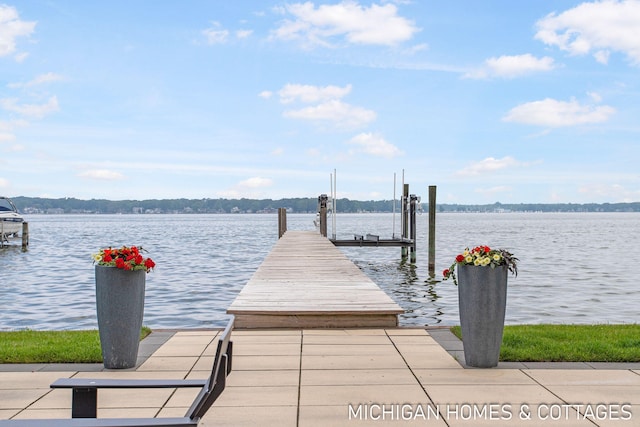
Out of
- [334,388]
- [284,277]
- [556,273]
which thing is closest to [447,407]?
[334,388]

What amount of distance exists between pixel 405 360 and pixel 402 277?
58.1 feet

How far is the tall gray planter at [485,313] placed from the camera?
6.11 metres

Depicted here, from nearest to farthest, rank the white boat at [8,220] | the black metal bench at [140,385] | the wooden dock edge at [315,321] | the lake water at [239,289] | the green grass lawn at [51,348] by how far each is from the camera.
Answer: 1. the black metal bench at [140,385]
2. the green grass lawn at [51,348]
3. the wooden dock edge at [315,321]
4. the lake water at [239,289]
5. the white boat at [8,220]

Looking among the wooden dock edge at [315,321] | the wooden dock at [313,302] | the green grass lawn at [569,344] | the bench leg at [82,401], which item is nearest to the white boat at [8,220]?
the wooden dock at [313,302]

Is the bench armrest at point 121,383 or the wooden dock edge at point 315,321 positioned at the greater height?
the bench armrest at point 121,383

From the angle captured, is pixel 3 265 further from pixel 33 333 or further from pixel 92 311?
pixel 33 333

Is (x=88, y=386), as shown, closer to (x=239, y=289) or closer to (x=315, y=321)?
(x=315, y=321)

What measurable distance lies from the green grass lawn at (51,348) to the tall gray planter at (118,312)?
0.46 meters

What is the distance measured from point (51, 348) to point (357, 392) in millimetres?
3586

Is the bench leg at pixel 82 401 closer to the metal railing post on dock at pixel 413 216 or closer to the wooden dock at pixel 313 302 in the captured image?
the wooden dock at pixel 313 302

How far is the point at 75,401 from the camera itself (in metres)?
3.65

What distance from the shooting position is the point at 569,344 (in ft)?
23.7

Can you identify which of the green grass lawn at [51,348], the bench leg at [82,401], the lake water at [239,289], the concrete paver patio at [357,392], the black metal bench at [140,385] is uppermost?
the black metal bench at [140,385]

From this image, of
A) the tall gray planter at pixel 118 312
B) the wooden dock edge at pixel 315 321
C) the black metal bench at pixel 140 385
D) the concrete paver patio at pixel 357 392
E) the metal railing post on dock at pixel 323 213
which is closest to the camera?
the black metal bench at pixel 140 385
